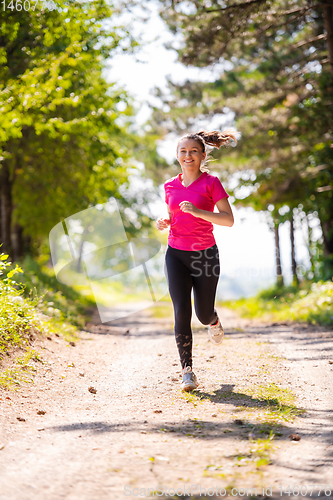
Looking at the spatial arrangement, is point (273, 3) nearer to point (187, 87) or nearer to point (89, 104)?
point (89, 104)

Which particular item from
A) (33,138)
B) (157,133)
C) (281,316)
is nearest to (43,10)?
(33,138)

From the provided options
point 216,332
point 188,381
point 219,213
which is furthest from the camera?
point 216,332

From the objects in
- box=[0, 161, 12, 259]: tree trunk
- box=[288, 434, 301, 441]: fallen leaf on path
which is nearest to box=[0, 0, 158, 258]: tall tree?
box=[0, 161, 12, 259]: tree trunk

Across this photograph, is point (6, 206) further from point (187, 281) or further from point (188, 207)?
point (188, 207)

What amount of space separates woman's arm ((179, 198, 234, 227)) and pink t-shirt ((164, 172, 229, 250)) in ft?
0.28

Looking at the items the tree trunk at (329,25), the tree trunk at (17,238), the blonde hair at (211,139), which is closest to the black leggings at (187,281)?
the blonde hair at (211,139)

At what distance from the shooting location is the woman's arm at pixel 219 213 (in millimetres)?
4273

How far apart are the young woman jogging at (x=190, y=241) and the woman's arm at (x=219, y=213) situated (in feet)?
0.03

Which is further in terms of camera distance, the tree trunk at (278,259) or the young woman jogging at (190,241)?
the tree trunk at (278,259)

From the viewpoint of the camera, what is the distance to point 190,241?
4676 millimetres

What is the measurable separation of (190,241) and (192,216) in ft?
0.84

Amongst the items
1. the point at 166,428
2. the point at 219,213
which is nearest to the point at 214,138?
the point at 219,213

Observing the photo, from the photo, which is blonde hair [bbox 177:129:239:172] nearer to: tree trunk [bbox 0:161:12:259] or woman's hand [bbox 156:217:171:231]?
woman's hand [bbox 156:217:171:231]

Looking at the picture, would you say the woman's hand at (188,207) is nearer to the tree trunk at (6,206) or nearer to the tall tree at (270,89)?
the tall tree at (270,89)
